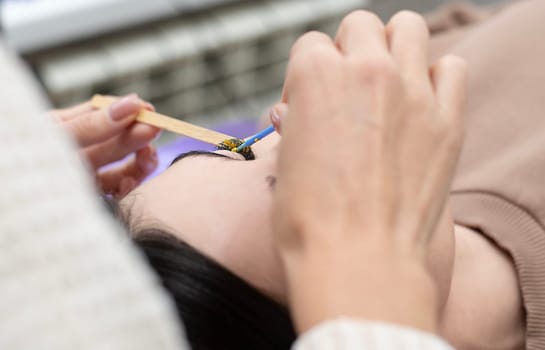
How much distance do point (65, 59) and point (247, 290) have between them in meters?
1.16

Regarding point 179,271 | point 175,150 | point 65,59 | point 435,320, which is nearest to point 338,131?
point 435,320

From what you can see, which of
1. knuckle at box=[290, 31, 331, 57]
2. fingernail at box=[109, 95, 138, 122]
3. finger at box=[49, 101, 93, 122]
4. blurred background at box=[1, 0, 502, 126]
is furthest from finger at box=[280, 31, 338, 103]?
blurred background at box=[1, 0, 502, 126]

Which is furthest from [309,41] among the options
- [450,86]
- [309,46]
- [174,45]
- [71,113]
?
[174,45]

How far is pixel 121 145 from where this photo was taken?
3.03 ft

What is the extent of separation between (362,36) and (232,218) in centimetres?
23

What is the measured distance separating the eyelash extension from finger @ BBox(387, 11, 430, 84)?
0.23m

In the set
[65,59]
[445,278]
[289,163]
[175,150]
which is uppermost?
[65,59]

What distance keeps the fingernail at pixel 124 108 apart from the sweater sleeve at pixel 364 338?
53 cm

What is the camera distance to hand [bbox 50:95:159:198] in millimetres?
869

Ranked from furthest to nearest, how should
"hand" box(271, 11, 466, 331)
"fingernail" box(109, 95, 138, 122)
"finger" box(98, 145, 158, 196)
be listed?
"finger" box(98, 145, 158, 196), "fingernail" box(109, 95, 138, 122), "hand" box(271, 11, 466, 331)

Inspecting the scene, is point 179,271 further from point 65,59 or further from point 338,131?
point 65,59

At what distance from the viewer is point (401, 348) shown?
39cm

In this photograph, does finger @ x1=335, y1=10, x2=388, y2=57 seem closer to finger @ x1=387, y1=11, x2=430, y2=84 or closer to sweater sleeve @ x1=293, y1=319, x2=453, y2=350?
finger @ x1=387, y1=11, x2=430, y2=84

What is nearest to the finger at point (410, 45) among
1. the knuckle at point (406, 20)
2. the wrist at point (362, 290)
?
the knuckle at point (406, 20)
